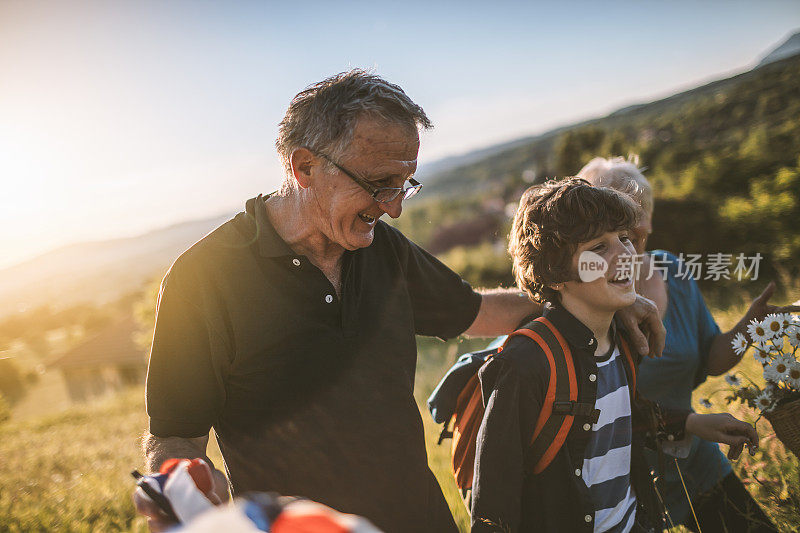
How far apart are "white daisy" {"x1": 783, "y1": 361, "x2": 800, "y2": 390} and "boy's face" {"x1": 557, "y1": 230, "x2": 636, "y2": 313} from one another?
564 mm

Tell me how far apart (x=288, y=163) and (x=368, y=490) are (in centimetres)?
127

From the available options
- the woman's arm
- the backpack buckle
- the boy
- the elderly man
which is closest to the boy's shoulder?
the boy

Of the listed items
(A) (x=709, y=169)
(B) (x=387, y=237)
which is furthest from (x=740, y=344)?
(A) (x=709, y=169)

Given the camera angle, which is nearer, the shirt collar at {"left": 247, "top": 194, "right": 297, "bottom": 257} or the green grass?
the shirt collar at {"left": 247, "top": 194, "right": 297, "bottom": 257}

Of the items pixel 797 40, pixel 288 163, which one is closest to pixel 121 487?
pixel 288 163

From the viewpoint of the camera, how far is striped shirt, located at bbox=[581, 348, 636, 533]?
1.72m

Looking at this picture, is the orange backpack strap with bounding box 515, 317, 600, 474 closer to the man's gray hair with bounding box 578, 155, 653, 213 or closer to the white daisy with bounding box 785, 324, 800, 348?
the white daisy with bounding box 785, 324, 800, 348

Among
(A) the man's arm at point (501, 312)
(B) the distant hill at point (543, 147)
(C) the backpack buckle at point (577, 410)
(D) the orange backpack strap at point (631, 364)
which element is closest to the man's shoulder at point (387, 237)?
(A) the man's arm at point (501, 312)

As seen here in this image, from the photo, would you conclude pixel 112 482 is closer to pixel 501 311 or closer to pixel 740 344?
pixel 501 311

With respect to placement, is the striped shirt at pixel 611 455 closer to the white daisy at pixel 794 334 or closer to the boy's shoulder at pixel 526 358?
the boy's shoulder at pixel 526 358

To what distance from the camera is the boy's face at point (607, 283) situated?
5.74ft

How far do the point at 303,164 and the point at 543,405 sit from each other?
1240 millimetres

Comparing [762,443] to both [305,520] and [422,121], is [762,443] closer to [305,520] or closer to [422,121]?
[422,121]

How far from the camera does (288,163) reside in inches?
70.1
